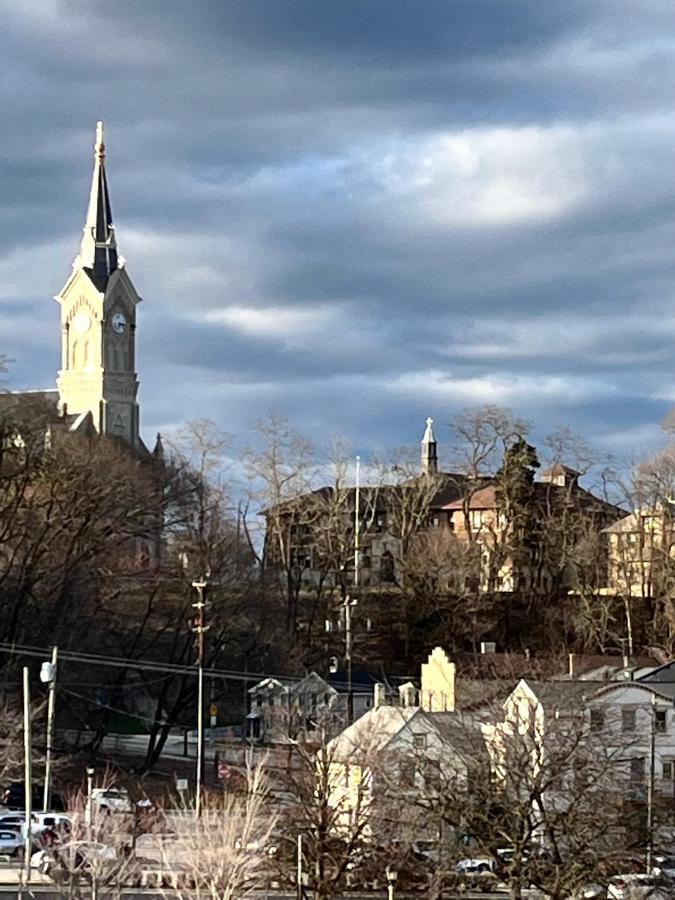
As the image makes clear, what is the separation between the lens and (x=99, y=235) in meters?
188

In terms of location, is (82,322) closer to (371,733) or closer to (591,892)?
(371,733)

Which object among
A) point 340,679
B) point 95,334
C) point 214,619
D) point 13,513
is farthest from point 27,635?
point 95,334

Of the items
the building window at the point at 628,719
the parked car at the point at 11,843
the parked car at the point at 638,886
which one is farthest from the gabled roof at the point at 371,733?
the parked car at the point at 11,843

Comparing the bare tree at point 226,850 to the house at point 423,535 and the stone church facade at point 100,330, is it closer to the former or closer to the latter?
the house at point 423,535

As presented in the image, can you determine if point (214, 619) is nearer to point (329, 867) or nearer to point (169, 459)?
point (169, 459)

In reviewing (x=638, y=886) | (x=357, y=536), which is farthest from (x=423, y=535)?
(x=638, y=886)

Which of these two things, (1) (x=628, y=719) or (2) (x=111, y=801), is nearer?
(2) (x=111, y=801)

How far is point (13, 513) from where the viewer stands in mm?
78500

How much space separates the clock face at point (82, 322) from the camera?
184500mm

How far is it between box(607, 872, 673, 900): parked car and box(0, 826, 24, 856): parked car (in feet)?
56.8

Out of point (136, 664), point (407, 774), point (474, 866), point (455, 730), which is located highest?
point (136, 664)

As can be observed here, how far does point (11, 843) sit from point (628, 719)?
2477 centimetres

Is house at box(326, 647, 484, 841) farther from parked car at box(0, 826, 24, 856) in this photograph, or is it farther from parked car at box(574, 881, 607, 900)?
parked car at box(0, 826, 24, 856)

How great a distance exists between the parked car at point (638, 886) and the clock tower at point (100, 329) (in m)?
132
